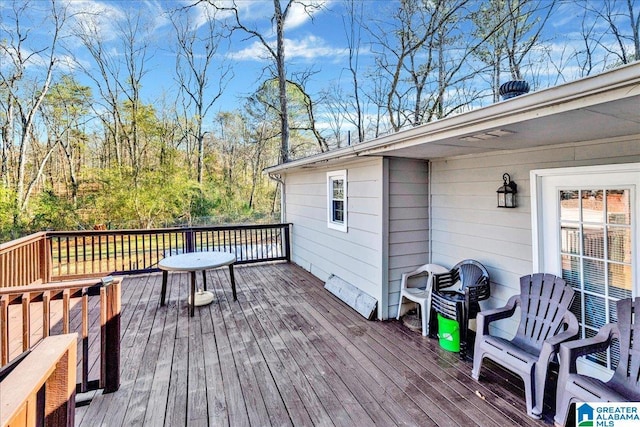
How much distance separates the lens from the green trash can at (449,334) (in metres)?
2.93

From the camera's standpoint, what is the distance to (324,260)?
5.34 meters

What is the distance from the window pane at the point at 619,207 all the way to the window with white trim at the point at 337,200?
289cm

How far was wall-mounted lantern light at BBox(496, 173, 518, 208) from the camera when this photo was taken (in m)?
2.87

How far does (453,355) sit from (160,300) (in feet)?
12.5

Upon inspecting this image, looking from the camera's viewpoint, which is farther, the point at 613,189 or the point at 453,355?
the point at 453,355

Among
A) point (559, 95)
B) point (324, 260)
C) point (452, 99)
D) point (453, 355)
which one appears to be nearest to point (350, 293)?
point (324, 260)

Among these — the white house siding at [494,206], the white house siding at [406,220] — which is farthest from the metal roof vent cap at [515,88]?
the white house siding at [406,220]

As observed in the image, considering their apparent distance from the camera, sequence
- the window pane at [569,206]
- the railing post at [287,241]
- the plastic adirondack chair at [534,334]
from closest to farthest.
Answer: the plastic adirondack chair at [534,334]
the window pane at [569,206]
the railing post at [287,241]

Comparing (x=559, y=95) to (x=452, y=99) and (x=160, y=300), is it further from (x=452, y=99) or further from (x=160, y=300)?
(x=452, y=99)

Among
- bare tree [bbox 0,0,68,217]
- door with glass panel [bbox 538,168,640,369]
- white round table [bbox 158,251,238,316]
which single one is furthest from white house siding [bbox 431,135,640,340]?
bare tree [bbox 0,0,68,217]

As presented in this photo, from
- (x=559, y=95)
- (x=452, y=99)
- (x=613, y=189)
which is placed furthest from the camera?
(x=452, y=99)

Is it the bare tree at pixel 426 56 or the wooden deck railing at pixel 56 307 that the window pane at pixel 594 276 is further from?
the bare tree at pixel 426 56

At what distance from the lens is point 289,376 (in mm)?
2564

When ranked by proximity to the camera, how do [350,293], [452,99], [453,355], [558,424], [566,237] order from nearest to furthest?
1. [558,424]
2. [566,237]
3. [453,355]
4. [350,293]
5. [452,99]
